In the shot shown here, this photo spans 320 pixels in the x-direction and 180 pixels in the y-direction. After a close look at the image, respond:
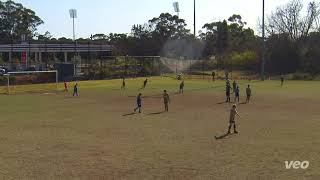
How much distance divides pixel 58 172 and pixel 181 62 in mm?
88026

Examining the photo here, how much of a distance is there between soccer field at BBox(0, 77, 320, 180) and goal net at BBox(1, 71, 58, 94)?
76.4 ft

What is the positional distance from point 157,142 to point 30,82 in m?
49.6

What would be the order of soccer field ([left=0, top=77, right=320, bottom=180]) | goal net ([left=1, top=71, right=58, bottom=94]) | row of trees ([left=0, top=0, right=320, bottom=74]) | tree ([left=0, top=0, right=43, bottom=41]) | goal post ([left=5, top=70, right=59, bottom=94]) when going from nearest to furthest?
soccer field ([left=0, top=77, right=320, bottom=180])
goal net ([left=1, top=71, right=58, bottom=94])
goal post ([left=5, top=70, right=59, bottom=94])
row of trees ([left=0, top=0, right=320, bottom=74])
tree ([left=0, top=0, right=43, bottom=41])

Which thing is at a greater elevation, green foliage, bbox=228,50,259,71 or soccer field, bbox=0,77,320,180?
green foliage, bbox=228,50,259,71

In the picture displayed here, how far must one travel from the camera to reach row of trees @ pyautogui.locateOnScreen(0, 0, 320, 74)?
89.4 metres

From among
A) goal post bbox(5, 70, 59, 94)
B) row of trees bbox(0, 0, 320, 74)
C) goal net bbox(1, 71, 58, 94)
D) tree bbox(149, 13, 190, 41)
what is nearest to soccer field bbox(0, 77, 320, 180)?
goal net bbox(1, 71, 58, 94)

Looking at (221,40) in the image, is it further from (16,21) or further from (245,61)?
(16,21)

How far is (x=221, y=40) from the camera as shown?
390 ft

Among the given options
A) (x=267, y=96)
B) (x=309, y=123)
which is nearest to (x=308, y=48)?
(x=267, y=96)

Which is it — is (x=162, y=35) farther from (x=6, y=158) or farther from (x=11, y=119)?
(x=6, y=158)

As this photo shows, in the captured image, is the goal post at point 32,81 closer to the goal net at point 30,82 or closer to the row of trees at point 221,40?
the goal net at point 30,82

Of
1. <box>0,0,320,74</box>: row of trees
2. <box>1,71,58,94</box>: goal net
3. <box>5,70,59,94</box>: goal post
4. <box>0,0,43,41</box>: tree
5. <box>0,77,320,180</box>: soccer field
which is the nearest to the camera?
<box>0,77,320,180</box>: soccer field

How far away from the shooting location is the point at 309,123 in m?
26.5

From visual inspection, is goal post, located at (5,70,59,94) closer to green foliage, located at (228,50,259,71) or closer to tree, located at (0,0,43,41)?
green foliage, located at (228,50,259,71)
